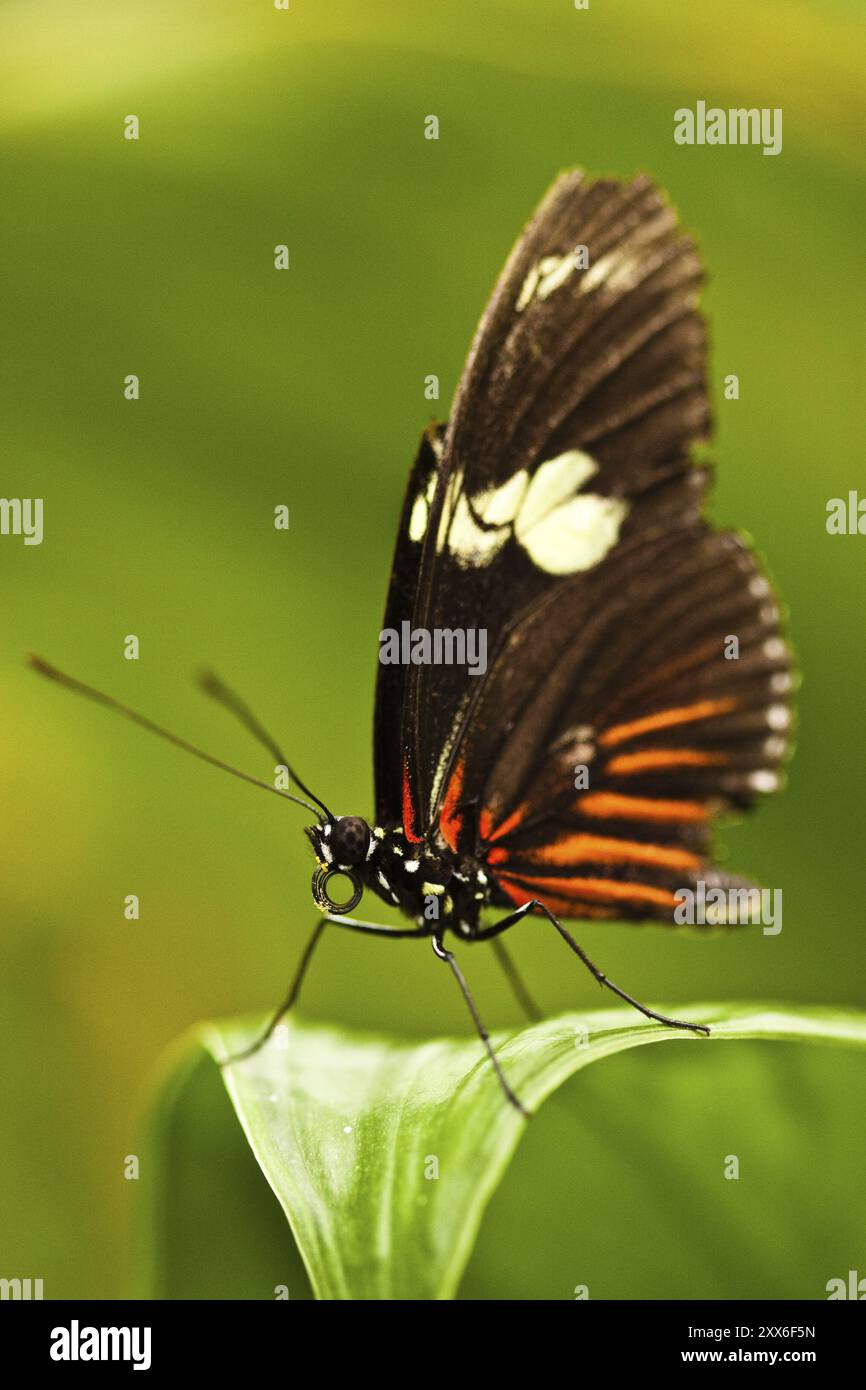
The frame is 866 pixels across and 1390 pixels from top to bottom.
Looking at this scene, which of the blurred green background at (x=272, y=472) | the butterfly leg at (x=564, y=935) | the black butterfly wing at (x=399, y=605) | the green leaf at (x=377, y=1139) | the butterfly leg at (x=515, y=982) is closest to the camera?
the green leaf at (x=377, y=1139)

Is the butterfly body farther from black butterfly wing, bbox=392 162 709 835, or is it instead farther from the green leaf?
the green leaf

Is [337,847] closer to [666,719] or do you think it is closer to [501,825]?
[501,825]

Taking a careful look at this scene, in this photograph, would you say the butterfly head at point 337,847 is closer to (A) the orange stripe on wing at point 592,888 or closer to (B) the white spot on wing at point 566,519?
(A) the orange stripe on wing at point 592,888

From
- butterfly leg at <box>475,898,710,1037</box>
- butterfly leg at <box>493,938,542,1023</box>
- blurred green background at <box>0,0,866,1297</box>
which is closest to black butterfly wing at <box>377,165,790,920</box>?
butterfly leg at <box>475,898,710,1037</box>

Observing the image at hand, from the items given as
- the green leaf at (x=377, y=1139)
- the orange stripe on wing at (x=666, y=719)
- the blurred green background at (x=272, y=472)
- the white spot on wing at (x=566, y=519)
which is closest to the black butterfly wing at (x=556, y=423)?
the white spot on wing at (x=566, y=519)

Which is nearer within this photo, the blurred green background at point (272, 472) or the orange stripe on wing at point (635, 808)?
the orange stripe on wing at point (635, 808)

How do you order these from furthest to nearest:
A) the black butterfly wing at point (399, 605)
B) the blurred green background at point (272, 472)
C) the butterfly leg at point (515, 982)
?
the blurred green background at point (272, 472) < the butterfly leg at point (515, 982) < the black butterfly wing at point (399, 605)

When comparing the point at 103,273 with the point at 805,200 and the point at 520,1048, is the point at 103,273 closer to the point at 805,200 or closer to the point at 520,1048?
the point at 805,200

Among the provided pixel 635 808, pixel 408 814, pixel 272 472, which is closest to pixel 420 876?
pixel 408 814
